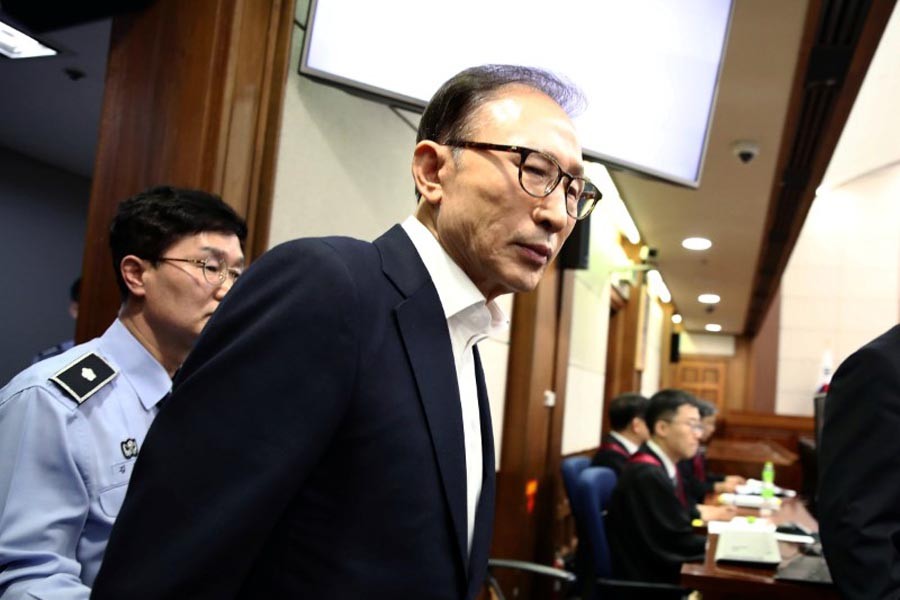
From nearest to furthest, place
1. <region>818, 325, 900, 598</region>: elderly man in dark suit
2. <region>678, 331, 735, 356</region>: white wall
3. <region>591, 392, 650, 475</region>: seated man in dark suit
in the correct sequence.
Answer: <region>818, 325, 900, 598</region>: elderly man in dark suit → <region>591, 392, 650, 475</region>: seated man in dark suit → <region>678, 331, 735, 356</region>: white wall

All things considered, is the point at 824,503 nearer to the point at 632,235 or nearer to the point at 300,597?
the point at 300,597

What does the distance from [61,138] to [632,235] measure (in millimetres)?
4931

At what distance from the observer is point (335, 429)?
0.73 metres

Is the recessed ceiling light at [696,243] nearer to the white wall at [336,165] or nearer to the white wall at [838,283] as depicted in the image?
the white wall at [336,165]

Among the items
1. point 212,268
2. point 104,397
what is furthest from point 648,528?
point 104,397

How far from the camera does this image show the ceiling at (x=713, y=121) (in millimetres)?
3139

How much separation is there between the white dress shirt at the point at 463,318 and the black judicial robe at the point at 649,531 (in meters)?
2.60

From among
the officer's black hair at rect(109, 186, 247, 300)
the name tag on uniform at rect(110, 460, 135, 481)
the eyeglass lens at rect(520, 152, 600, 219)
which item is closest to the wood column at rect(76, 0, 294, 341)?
the officer's black hair at rect(109, 186, 247, 300)

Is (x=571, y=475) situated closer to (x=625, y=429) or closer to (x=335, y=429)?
(x=625, y=429)

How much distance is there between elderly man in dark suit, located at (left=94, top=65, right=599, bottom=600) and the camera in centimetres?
69

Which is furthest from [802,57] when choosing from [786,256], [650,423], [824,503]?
[786,256]

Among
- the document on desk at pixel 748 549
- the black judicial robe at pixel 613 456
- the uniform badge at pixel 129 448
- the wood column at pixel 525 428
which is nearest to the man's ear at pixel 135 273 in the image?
the uniform badge at pixel 129 448

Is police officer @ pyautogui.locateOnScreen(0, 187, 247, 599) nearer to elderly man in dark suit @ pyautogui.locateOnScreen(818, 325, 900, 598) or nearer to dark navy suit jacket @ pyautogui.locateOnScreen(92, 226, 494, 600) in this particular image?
dark navy suit jacket @ pyautogui.locateOnScreen(92, 226, 494, 600)

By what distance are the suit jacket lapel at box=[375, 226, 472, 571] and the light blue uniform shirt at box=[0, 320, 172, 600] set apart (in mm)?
548
